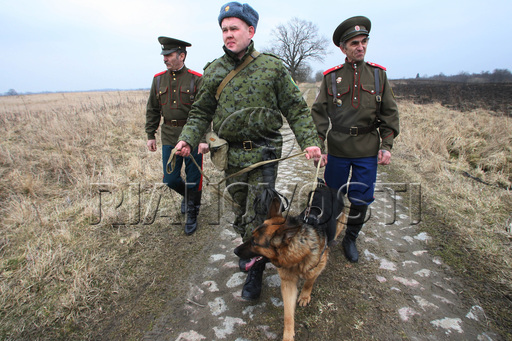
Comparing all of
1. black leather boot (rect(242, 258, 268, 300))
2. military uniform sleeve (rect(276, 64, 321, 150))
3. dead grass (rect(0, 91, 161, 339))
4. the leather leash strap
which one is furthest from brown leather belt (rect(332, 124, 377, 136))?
dead grass (rect(0, 91, 161, 339))

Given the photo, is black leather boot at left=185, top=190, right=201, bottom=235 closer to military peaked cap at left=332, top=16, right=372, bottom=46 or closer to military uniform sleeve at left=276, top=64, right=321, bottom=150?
military uniform sleeve at left=276, top=64, right=321, bottom=150

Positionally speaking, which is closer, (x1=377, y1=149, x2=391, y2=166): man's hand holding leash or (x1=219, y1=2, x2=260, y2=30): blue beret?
(x1=219, y1=2, x2=260, y2=30): blue beret

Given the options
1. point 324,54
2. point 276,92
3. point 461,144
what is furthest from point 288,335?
point 324,54

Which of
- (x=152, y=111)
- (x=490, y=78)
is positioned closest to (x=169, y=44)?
(x=152, y=111)

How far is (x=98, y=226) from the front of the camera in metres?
3.37

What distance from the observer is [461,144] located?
676cm

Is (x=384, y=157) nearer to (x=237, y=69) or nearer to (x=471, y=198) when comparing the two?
(x=237, y=69)

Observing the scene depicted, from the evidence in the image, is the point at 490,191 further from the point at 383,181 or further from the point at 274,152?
the point at 274,152

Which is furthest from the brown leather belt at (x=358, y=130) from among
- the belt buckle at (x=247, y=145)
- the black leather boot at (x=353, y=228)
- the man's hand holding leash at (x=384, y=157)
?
the belt buckle at (x=247, y=145)

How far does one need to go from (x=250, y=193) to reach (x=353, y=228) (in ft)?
4.74

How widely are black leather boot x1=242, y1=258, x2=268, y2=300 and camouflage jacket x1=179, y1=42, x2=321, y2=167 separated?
1.04m

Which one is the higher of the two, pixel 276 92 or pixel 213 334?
pixel 276 92

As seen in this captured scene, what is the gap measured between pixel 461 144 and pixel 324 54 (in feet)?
175

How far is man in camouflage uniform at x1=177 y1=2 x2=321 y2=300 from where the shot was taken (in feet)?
7.06
